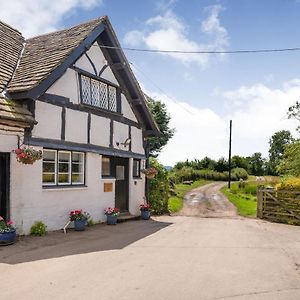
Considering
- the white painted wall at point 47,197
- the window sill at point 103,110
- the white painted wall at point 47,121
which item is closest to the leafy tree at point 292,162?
the window sill at point 103,110

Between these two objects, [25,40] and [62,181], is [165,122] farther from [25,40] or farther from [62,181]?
[62,181]

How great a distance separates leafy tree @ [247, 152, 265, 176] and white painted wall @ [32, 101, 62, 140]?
70.8m

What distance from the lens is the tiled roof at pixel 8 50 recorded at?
486 inches

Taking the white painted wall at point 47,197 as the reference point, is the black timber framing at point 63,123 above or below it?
above

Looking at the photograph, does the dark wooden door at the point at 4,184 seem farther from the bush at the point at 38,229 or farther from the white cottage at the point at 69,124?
the bush at the point at 38,229

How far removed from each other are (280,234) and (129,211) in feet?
22.3

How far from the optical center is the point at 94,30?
46.9 feet

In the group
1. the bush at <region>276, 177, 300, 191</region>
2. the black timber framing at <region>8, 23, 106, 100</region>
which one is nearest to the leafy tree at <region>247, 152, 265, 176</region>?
the bush at <region>276, 177, 300, 191</region>

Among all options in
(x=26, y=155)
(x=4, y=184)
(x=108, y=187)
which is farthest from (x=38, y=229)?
(x=108, y=187)

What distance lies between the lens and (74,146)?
43.6 feet

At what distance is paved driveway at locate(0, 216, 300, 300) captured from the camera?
636cm

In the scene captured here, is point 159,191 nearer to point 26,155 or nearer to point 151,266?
point 26,155

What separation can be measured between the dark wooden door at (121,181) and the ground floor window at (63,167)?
2.59 m

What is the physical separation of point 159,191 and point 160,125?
14453 mm
